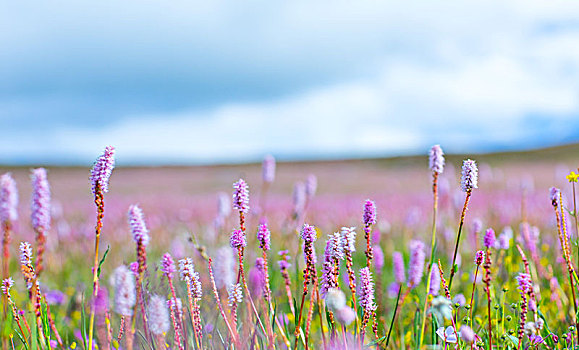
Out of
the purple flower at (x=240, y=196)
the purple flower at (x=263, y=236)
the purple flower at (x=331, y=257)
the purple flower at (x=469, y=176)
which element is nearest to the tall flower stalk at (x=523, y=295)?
the purple flower at (x=469, y=176)

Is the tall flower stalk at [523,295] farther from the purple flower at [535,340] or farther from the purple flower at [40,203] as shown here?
the purple flower at [40,203]

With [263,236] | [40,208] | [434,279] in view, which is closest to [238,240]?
[263,236]

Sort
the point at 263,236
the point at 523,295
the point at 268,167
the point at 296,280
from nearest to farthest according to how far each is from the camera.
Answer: the point at 263,236, the point at 523,295, the point at 296,280, the point at 268,167

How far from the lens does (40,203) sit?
2.04 m

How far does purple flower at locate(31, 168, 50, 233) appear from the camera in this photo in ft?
6.60

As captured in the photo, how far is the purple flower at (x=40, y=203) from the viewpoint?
6.60 feet

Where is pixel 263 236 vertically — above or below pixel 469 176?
below

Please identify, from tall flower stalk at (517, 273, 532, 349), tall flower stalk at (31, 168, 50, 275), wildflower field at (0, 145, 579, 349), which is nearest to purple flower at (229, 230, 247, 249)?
wildflower field at (0, 145, 579, 349)

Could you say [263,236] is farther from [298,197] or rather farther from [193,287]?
[298,197]

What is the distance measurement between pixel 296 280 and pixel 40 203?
133 cm

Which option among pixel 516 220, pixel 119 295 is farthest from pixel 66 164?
pixel 119 295

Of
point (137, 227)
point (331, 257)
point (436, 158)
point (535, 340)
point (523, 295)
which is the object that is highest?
point (436, 158)

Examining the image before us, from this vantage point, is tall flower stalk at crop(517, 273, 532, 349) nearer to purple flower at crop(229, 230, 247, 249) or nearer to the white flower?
the white flower

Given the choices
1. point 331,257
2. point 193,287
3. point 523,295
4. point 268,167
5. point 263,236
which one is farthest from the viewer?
point 268,167
